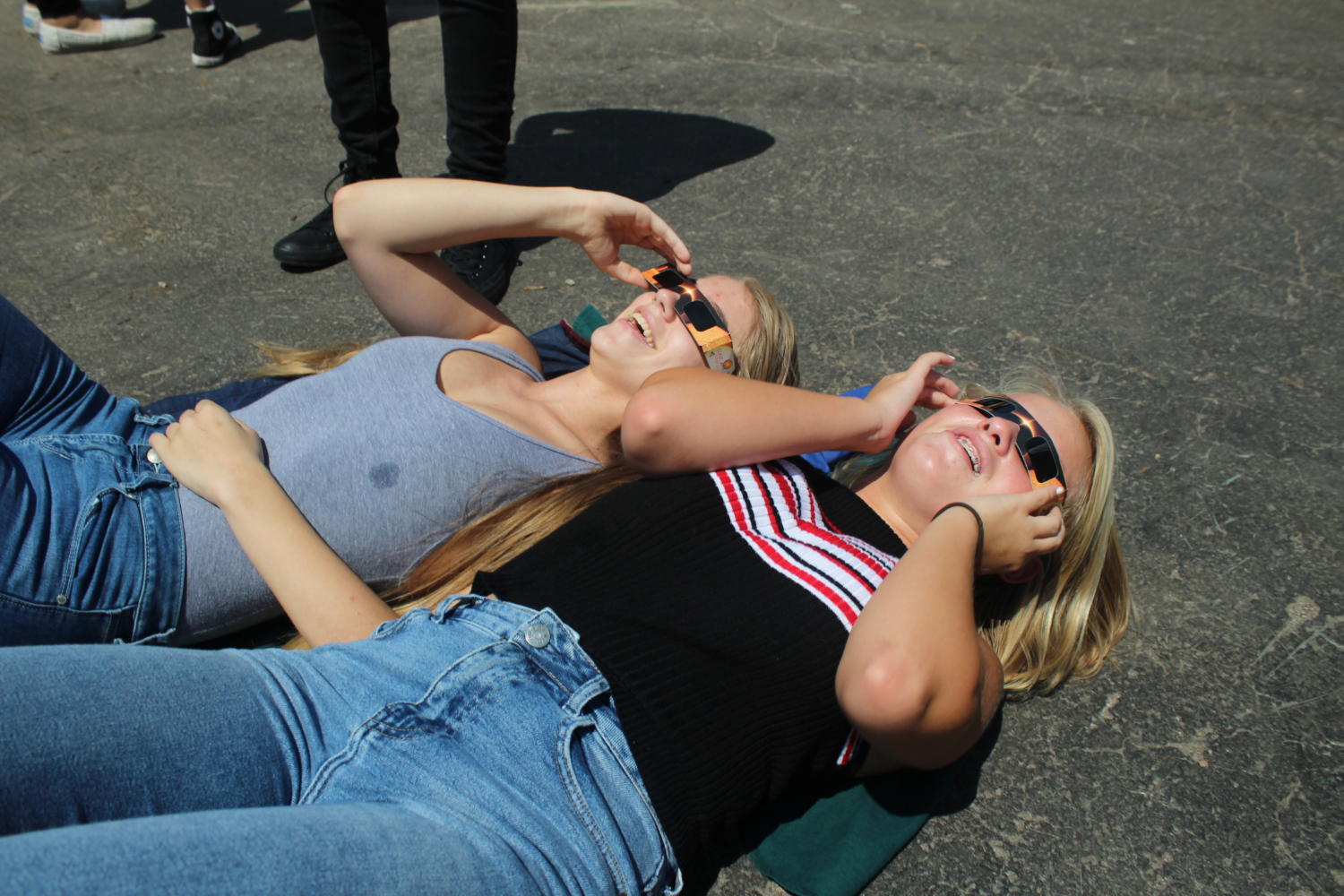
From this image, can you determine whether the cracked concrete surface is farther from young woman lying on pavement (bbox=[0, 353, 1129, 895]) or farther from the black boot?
young woman lying on pavement (bbox=[0, 353, 1129, 895])

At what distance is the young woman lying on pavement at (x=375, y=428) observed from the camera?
5.81 feet

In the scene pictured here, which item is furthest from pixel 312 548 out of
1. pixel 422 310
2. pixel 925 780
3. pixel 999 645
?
pixel 999 645

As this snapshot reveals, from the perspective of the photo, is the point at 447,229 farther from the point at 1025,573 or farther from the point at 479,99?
the point at 1025,573

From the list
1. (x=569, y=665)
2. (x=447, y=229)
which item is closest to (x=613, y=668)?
(x=569, y=665)

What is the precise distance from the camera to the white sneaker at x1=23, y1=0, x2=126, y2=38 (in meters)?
5.03

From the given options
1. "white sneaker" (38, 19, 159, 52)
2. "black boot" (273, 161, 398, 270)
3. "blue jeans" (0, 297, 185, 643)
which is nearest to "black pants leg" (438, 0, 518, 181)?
"black boot" (273, 161, 398, 270)

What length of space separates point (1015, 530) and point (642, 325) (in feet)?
3.22

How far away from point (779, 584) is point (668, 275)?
0.93 m

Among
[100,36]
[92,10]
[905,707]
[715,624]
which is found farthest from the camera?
[92,10]

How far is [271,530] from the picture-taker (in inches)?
69.6

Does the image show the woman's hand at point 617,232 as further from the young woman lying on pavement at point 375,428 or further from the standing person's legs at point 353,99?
the standing person's legs at point 353,99

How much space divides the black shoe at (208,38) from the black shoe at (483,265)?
8.57ft

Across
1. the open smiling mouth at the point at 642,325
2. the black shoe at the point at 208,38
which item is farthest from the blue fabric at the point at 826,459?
the black shoe at the point at 208,38

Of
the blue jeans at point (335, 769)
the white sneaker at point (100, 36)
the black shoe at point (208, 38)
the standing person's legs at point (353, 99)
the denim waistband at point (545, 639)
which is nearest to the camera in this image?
the blue jeans at point (335, 769)
